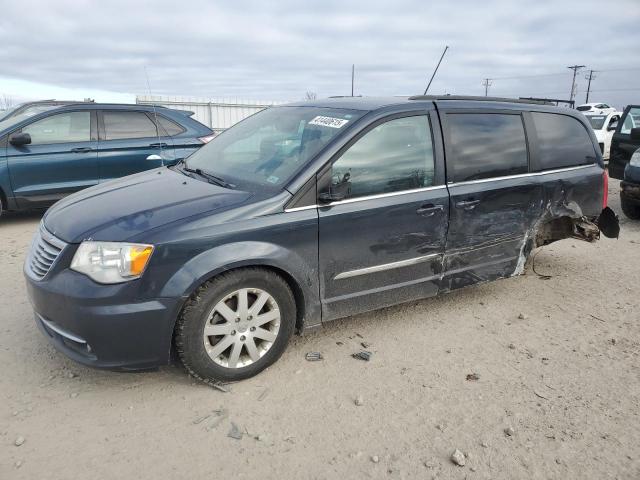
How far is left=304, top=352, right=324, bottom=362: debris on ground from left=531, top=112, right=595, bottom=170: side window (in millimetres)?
2505

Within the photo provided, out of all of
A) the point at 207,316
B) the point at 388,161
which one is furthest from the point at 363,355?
the point at 388,161

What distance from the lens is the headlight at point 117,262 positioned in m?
2.62

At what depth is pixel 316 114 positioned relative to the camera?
3670 millimetres

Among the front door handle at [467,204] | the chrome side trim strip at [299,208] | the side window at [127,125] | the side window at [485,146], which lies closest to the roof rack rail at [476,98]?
the side window at [485,146]

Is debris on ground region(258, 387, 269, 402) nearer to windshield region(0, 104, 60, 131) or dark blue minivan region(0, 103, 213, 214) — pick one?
dark blue minivan region(0, 103, 213, 214)

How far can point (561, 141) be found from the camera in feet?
14.4

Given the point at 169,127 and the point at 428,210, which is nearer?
the point at 428,210

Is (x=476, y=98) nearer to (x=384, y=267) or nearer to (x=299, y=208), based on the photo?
(x=384, y=267)

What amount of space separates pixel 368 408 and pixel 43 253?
210cm

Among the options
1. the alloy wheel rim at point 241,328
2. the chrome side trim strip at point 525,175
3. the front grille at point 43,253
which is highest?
the chrome side trim strip at point 525,175

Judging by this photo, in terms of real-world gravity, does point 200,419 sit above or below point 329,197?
below

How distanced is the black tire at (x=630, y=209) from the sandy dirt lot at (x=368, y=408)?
4111mm

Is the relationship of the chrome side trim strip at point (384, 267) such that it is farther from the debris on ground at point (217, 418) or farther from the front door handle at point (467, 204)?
the debris on ground at point (217, 418)

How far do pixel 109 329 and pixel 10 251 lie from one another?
3666mm
